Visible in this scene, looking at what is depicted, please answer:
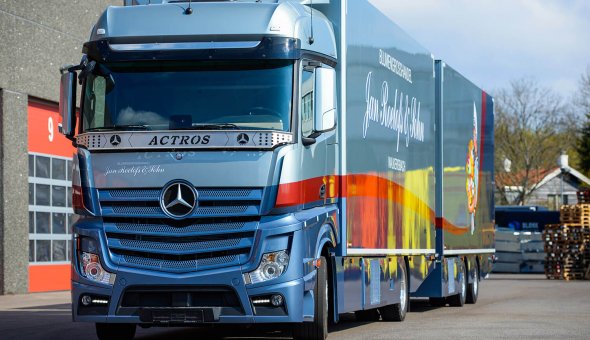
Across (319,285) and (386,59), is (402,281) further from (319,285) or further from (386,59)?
(319,285)

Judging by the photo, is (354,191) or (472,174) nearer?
(354,191)

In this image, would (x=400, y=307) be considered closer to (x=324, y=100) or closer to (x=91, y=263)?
(x=324, y=100)

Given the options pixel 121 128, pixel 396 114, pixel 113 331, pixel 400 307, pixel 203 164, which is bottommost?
pixel 400 307

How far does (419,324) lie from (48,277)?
11726 millimetres

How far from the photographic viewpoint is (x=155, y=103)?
12148mm

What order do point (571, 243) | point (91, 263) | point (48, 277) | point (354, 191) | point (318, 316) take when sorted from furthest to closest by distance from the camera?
1. point (571, 243)
2. point (48, 277)
3. point (354, 191)
4. point (318, 316)
5. point (91, 263)

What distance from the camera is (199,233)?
1179 cm

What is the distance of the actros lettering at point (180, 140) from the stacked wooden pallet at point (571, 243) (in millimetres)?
30660

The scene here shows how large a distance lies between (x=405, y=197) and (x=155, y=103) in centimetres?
636

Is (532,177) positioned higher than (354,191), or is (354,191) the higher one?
(532,177)

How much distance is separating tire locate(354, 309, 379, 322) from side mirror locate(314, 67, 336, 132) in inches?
238

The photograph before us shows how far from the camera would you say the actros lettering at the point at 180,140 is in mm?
11922

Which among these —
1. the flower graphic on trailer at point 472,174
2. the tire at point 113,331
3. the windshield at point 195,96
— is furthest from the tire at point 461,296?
the windshield at point 195,96

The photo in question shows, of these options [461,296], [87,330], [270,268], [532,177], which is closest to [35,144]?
[461,296]
